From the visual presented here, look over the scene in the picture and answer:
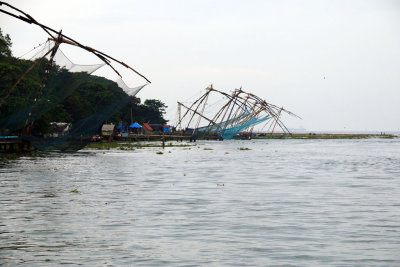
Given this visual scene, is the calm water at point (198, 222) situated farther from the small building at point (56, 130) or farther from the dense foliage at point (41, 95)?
the small building at point (56, 130)

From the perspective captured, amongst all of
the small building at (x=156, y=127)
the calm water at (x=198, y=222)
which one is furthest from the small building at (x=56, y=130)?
the small building at (x=156, y=127)

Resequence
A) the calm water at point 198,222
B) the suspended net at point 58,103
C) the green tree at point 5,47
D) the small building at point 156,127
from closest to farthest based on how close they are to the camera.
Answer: the calm water at point 198,222
the suspended net at point 58,103
the green tree at point 5,47
the small building at point 156,127

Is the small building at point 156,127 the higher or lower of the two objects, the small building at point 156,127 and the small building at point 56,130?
the higher

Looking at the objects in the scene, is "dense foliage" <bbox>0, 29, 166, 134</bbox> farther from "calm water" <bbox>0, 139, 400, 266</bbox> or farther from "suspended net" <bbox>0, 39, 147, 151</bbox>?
"calm water" <bbox>0, 139, 400, 266</bbox>

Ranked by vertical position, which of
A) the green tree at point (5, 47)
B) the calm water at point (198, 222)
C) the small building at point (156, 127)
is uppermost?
the green tree at point (5, 47)

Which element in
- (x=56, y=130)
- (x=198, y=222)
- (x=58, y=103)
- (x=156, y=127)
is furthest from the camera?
(x=156, y=127)

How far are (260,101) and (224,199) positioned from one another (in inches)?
2689

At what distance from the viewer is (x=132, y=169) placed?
2983cm

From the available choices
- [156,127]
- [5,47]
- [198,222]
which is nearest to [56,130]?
[5,47]

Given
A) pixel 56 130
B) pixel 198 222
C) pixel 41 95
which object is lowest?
pixel 198 222

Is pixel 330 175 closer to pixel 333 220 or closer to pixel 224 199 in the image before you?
pixel 224 199

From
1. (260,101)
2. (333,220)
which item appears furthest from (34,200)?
(260,101)

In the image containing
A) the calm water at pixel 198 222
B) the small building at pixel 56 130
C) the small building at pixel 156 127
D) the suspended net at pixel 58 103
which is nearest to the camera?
the calm water at pixel 198 222

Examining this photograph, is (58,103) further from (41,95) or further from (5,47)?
(5,47)
